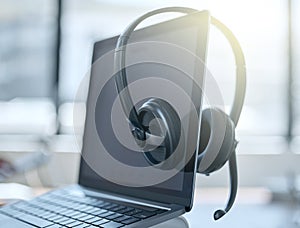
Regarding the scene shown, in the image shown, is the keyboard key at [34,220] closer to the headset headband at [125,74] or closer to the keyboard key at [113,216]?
the keyboard key at [113,216]

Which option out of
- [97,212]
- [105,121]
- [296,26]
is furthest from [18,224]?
[296,26]

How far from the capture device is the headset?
648 mm

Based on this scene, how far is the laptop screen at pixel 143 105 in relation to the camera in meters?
0.67

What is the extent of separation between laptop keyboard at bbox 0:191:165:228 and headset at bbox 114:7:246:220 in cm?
9

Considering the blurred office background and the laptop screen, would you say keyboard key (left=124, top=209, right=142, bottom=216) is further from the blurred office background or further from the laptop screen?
the blurred office background

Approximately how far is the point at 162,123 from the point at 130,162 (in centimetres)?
18

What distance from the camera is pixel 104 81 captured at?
96 centimetres

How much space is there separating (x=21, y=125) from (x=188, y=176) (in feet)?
6.18

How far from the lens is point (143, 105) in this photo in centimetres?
66

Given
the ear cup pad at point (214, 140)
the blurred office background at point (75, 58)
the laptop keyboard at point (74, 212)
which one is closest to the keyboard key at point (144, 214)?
the laptop keyboard at point (74, 212)

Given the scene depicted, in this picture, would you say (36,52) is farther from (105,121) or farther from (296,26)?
(105,121)

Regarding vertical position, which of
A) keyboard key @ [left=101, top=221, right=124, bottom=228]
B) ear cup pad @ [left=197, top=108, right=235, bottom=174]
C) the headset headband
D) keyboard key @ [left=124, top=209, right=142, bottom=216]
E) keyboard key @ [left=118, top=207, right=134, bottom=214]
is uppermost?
the headset headband

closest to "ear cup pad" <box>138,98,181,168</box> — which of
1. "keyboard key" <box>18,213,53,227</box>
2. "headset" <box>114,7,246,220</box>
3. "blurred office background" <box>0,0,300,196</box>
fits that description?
"headset" <box>114,7,246,220</box>

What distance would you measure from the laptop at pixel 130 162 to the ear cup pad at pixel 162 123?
2cm
